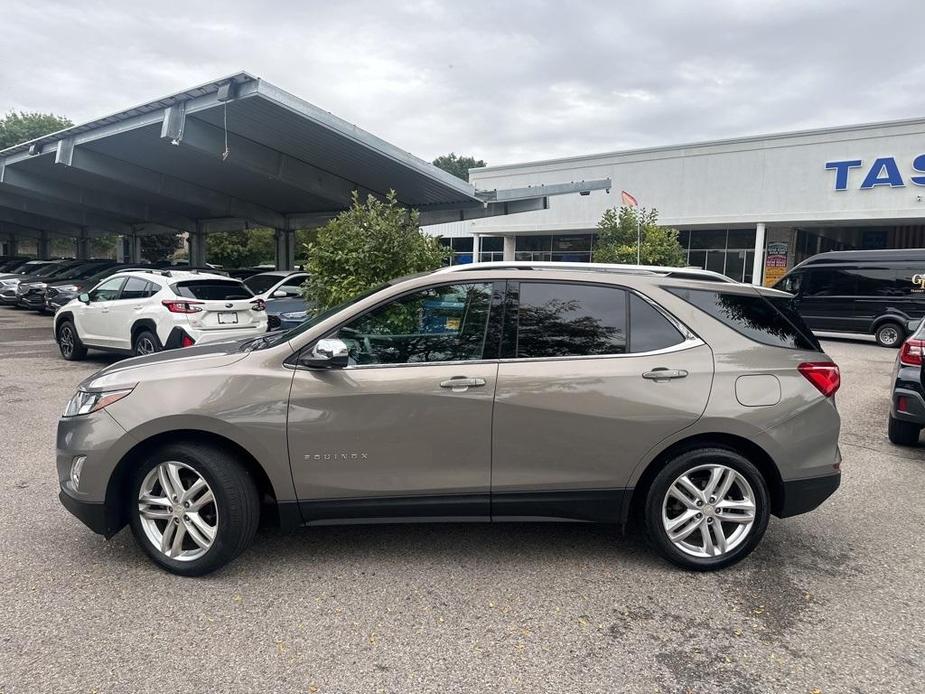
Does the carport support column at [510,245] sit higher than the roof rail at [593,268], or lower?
higher

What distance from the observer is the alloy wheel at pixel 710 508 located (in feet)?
12.0

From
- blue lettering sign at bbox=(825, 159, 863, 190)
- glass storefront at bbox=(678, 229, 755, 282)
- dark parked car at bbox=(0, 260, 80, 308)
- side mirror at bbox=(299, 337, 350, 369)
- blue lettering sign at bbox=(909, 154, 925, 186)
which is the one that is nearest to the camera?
side mirror at bbox=(299, 337, 350, 369)

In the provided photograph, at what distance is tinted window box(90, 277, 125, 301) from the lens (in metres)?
10.9

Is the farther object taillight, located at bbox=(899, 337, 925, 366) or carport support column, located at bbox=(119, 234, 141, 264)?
carport support column, located at bbox=(119, 234, 141, 264)

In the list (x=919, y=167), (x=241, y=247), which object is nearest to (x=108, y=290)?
(x=919, y=167)

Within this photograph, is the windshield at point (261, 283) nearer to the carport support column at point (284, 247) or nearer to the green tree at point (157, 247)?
the carport support column at point (284, 247)

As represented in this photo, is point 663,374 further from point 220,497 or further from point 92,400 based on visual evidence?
point 92,400

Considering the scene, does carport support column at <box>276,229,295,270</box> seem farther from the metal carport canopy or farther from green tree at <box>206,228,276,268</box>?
green tree at <box>206,228,276,268</box>

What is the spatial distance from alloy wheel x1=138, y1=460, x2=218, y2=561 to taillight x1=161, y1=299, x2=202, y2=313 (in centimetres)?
684

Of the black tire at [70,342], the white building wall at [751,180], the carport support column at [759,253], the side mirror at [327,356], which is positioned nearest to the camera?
the side mirror at [327,356]

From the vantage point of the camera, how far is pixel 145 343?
33.7ft

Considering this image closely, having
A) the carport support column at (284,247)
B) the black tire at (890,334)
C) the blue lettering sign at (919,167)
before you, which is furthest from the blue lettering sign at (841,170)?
the carport support column at (284,247)

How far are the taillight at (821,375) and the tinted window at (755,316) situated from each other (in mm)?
129

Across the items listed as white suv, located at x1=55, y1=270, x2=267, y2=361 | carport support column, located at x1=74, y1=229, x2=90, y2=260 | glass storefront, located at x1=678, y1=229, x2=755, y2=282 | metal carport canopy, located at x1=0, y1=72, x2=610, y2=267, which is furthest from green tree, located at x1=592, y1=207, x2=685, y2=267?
carport support column, located at x1=74, y1=229, x2=90, y2=260
